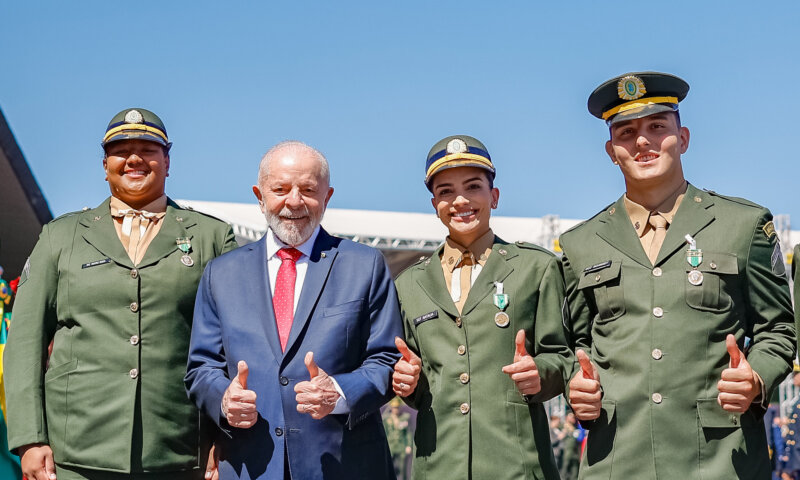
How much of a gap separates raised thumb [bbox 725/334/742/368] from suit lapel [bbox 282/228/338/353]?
1677 mm

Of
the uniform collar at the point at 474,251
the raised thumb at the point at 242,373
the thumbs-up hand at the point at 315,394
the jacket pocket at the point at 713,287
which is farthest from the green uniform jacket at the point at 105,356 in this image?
the jacket pocket at the point at 713,287

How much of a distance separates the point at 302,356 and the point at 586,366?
1.17 m

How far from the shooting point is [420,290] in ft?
14.3

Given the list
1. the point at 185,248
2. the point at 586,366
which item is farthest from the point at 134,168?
the point at 586,366

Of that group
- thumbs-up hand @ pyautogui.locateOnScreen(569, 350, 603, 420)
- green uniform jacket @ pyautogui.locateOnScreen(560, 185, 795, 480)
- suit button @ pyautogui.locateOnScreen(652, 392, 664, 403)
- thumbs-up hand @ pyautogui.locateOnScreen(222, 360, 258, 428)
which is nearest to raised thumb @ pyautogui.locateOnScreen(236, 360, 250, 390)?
thumbs-up hand @ pyautogui.locateOnScreen(222, 360, 258, 428)

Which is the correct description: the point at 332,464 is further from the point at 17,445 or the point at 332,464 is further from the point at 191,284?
the point at 17,445

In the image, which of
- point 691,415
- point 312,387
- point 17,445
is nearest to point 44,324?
point 17,445

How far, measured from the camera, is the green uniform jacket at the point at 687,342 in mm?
3680

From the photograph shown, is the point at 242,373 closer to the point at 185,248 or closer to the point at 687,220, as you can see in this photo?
the point at 185,248

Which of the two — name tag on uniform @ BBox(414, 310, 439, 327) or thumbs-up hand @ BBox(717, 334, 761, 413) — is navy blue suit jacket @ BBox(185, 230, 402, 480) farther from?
thumbs-up hand @ BBox(717, 334, 761, 413)

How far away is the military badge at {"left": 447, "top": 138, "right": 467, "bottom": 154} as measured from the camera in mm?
4340

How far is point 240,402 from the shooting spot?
12.0 feet

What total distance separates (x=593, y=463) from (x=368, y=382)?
101 centimetres

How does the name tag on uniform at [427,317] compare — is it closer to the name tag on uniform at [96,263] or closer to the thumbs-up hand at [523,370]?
the thumbs-up hand at [523,370]
